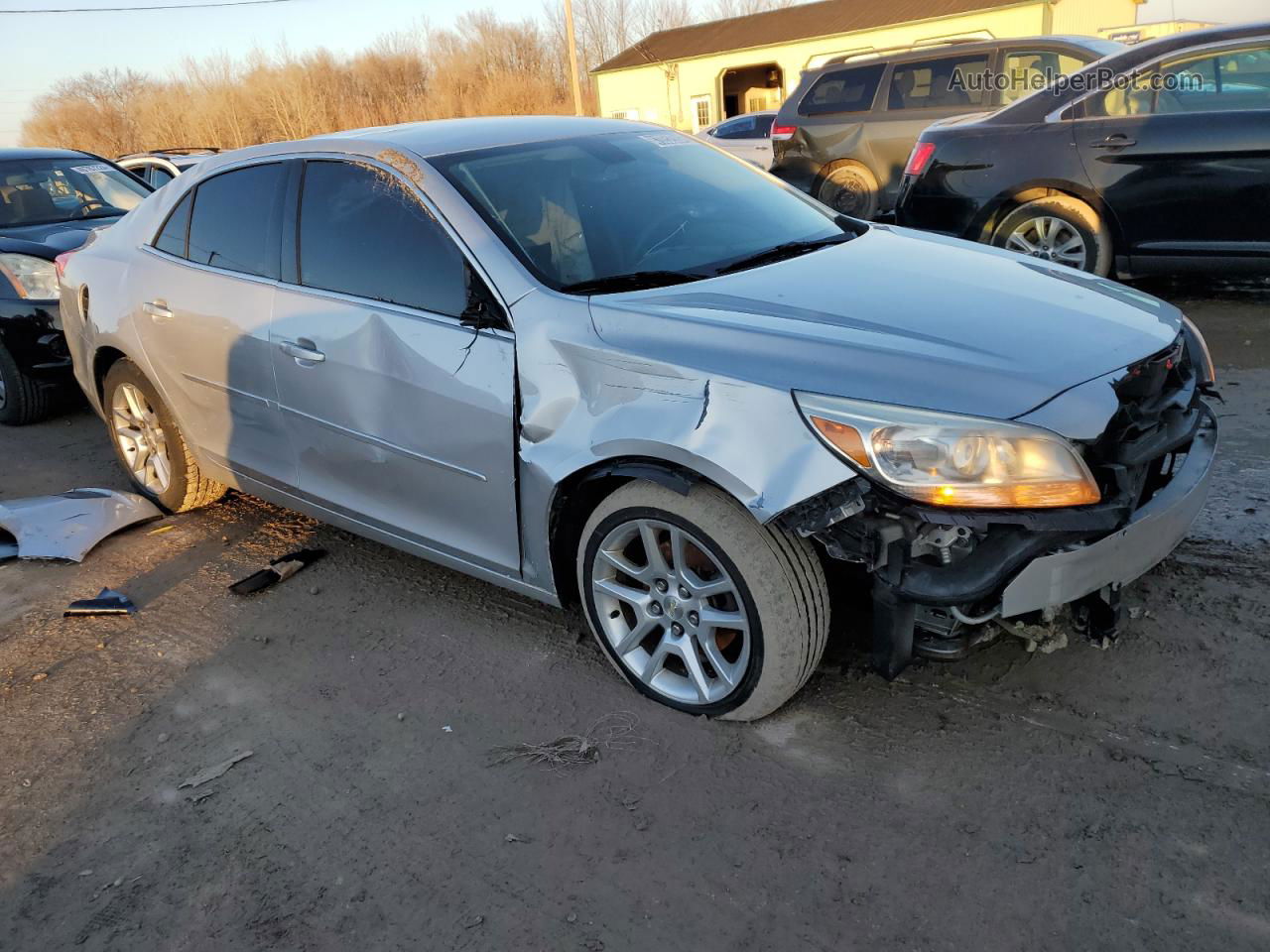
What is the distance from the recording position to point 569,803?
2.63 meters

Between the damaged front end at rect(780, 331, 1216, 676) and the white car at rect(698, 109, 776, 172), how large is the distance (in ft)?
40.8

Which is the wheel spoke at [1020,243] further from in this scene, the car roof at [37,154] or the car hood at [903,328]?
the car roof at [37,154]

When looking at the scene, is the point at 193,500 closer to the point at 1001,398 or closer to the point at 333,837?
the point at 333,837

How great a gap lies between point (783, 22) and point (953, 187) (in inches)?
1155

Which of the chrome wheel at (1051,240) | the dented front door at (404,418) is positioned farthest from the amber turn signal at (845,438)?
the chrome wheel at (1051,240)

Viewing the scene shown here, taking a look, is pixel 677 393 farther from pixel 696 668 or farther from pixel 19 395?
pixel 19 395

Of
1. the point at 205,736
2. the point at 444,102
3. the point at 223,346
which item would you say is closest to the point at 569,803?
the point at 205,736

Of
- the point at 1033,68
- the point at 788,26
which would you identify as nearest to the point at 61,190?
the point at 1033,68

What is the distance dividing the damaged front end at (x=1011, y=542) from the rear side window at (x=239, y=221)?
8.20ft

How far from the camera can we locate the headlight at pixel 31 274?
638cm

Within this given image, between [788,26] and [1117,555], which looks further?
[788,26]

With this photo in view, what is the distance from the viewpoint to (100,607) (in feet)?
13.0

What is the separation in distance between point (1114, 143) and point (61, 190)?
7.71m

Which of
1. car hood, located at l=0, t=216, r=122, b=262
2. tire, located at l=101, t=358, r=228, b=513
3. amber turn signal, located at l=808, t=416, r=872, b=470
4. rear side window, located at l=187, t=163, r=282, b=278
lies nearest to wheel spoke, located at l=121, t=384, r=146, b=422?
tire, located at l=101, t=358, r=228, b=513
